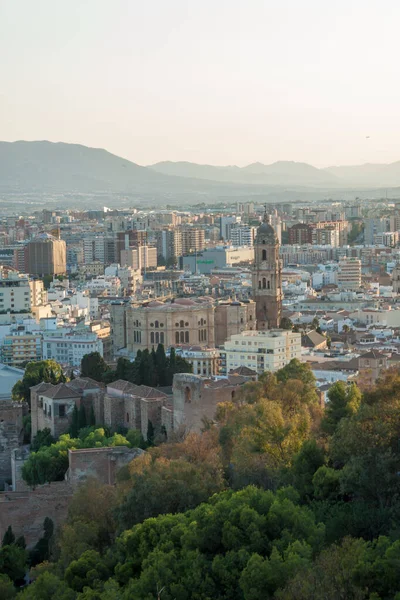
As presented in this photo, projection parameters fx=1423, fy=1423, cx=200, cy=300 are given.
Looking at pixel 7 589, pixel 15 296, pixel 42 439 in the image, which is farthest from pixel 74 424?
pixel 15 296

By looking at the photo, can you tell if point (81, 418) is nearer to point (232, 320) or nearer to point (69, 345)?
point (232, 320)

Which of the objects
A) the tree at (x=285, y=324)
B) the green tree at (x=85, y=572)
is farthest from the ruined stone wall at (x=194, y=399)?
the tree at (x=285, y=324)

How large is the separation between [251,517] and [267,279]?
79.2ft

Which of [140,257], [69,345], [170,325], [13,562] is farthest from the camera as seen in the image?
[140,257]

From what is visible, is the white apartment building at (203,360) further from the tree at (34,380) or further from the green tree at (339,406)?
the green tree at (339,406)

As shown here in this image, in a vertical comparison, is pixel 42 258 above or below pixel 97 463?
below

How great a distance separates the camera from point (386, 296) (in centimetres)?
5266

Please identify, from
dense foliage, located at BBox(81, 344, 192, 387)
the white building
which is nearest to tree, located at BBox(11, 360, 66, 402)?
dense foliage, located at BBox(81, 344, 192, 387)

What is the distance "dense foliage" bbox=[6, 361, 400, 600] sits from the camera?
13.1 meters

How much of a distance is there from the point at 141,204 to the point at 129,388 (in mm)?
173658

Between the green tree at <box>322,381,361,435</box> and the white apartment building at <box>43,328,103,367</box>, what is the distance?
18.8m

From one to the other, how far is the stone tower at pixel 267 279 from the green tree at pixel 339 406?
57.9ft

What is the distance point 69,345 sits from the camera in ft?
127

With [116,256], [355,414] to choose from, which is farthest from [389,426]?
[116,256]
